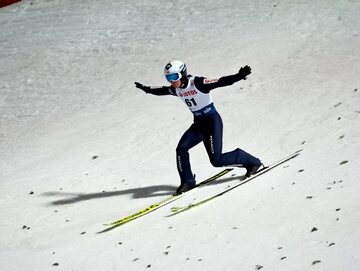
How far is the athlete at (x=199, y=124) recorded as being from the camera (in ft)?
31.5

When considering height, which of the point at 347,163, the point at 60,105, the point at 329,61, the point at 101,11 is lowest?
the point at 347,163

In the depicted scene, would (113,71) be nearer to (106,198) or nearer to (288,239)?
(106,198)

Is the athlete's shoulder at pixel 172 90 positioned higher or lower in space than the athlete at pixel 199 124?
higher

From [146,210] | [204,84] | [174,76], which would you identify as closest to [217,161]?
[204,84]

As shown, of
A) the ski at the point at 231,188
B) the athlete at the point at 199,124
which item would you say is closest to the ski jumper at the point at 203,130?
the athlete at the point at 199,124

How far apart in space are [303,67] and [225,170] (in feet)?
15.9

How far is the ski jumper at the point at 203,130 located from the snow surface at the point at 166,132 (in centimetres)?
45

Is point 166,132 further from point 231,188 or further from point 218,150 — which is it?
point 231,188

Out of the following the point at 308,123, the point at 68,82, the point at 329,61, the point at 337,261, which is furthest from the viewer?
the point at 68,82

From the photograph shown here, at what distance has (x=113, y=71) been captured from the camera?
1752 cm

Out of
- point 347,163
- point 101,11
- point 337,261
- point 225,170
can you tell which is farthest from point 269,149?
point 101,11

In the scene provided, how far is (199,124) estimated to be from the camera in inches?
391

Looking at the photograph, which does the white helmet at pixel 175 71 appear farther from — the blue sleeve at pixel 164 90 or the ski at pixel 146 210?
the ski at pixel 146 210

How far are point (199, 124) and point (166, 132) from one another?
11.1 feet
